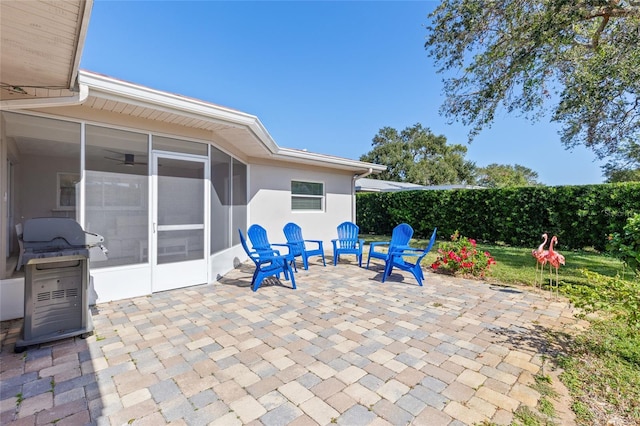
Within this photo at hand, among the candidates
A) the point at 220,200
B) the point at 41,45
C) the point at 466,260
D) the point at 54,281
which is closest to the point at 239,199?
the point at 220,200

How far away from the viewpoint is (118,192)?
4.04 m

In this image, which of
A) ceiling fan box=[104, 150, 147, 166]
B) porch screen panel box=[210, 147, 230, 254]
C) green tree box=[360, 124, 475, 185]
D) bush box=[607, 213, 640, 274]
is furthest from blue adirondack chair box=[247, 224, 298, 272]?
green tree box=[360, 124, 475, 185]

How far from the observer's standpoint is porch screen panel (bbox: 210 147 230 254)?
509 cm

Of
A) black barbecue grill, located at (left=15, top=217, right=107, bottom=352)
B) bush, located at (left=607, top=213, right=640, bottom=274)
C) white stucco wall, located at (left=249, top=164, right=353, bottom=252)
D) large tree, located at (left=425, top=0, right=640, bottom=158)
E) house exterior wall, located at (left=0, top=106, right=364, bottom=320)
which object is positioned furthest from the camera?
white stucco wall, located at (left=249, top=164, right=353, bottom=252)

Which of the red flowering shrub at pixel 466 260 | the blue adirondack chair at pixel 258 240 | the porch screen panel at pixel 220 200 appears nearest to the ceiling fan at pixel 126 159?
the porch screen panel at pixel 220 200

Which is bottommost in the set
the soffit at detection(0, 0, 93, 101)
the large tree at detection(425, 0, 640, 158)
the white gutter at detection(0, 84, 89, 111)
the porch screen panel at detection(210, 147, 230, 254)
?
the porch screen panel at detection(210, 147, 230, 254)

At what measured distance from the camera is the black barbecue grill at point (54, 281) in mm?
2686

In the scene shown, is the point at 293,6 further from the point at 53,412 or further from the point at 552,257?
the point at 53,412

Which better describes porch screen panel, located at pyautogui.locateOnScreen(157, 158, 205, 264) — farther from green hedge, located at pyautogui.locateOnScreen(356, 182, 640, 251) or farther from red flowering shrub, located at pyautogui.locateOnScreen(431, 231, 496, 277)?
green hedge, located at pyautogui.locateOnScreen(356, 182, 640, 251)

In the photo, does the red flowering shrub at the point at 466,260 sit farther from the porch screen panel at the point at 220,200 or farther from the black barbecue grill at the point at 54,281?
the black barbecue grill at the point at 54,281

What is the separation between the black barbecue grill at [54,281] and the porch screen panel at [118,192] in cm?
100

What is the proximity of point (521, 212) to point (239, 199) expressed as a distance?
28.8 ft

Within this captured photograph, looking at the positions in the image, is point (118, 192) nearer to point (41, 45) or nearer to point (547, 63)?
point (41, 45)

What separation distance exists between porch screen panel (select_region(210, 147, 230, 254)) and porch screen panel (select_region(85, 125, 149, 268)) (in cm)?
107
